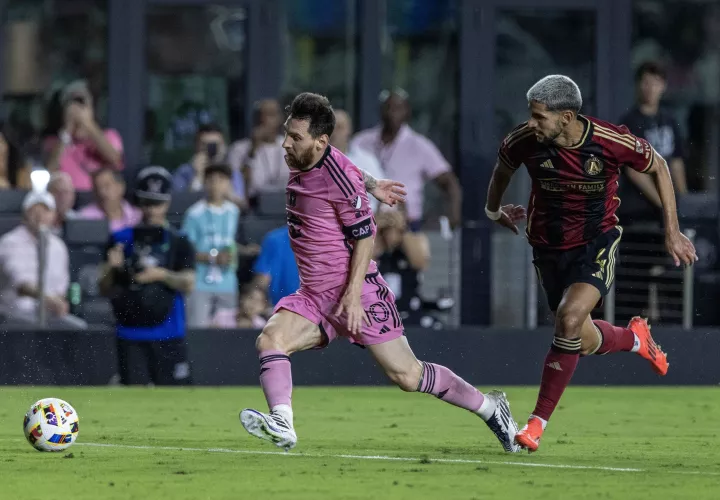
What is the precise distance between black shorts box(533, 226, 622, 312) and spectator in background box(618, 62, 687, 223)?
4.31 meters

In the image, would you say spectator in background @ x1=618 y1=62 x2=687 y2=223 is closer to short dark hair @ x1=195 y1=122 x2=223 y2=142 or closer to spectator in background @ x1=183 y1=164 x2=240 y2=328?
spectator in background @ x1=183 y1=164 x2=240 y2=328

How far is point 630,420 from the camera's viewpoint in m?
10.6

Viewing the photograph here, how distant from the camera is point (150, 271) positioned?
12.4 meters

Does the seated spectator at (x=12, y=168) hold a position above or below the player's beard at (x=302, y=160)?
below

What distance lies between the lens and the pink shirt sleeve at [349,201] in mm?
7898

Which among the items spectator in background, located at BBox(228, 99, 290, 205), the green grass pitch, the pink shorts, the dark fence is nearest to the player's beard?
the pink shorts

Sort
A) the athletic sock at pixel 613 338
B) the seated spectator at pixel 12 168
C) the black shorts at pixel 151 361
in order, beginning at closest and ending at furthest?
the athletic sock at pixel 613 338 < the black shorts at pixel 151 361 < the seated spectator at pixel 12 168

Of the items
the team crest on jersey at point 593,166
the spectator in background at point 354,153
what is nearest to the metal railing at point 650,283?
the spectator in background at point 354,153

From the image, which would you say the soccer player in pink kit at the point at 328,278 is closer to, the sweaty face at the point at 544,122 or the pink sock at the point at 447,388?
the pink sock at the point at 447,388

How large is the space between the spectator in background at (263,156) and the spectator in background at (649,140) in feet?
9.31

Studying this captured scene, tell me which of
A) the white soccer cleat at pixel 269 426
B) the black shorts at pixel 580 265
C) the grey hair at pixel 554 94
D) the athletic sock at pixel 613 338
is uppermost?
the grey hair at pixel 554 94

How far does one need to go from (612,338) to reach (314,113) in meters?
2.50

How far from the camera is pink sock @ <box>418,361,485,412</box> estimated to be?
804cm

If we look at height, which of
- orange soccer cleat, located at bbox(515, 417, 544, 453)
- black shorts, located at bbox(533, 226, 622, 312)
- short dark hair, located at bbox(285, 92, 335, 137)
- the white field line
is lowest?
the white field line
